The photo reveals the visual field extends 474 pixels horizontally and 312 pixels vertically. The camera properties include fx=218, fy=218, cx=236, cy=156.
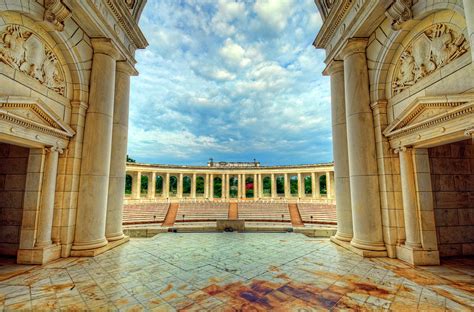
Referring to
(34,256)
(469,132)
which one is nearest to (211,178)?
(34,256)

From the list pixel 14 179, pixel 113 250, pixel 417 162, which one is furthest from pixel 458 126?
pixel 14 179

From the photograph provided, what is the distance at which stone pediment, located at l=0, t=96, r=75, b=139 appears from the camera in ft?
25.3

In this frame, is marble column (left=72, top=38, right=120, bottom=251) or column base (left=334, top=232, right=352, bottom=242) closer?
marble column (left=72, top=38, right=120, bottom=251)

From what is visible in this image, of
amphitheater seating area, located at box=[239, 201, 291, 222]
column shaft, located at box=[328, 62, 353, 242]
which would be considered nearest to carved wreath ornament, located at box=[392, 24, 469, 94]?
column shaft, located at box=[328, 62, 353, 242]

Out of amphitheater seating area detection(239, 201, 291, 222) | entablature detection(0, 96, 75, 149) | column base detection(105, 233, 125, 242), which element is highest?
entablature detection(0, 96, 75, 149)

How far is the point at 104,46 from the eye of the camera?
11914mm

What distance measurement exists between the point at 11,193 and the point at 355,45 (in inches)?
747

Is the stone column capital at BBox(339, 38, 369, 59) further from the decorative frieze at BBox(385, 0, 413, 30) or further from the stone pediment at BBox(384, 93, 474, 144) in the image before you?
the stone pediment at BBox(384, 93, 474, 144)

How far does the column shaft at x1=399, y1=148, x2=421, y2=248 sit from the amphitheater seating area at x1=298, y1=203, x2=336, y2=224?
20.0 m

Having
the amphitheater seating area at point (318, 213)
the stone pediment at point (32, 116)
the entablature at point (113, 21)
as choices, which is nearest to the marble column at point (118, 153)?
the entablature at point (113, 21)

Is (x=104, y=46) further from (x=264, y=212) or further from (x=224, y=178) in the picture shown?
(x=224, y=178)

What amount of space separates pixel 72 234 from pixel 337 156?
14987 millimetres

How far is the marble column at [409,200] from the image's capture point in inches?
368

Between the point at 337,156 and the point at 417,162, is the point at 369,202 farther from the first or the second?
the point at 337,156
